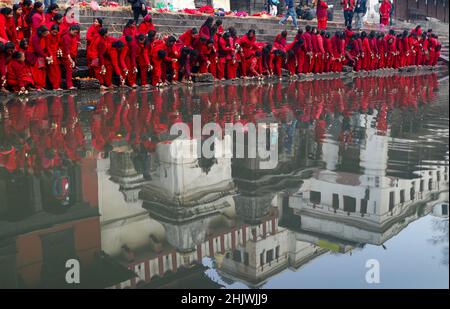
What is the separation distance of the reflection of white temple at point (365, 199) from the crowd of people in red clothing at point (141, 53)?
770 centimetres

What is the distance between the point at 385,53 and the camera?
899 inches

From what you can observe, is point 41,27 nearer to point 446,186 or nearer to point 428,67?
point 446,186

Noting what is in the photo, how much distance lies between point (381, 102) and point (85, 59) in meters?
6.94

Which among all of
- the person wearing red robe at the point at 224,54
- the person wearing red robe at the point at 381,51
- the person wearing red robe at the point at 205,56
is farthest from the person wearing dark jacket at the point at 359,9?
the person wearing red robe at the point at 205,56

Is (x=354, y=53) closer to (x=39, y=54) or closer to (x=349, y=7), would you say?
(x=349, y=7)

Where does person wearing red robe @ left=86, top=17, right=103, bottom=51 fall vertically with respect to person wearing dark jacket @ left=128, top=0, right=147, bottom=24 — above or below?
below

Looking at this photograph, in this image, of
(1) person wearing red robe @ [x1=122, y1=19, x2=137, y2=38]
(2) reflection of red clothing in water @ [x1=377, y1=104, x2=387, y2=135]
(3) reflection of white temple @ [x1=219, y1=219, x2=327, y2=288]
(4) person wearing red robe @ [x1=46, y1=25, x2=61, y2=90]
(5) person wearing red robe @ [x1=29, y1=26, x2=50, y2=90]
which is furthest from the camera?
(1) person wearing red robe @ [x1=122, y1=19, x2=137, y2=38]

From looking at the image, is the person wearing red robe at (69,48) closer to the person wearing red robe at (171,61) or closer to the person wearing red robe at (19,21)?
the person wearing red robe at (19,21)

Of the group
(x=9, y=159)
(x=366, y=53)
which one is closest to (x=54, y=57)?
(x=9, y=159)

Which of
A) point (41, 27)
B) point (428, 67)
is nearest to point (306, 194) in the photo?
point (41, 27)

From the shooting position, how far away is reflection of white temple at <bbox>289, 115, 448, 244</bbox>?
396 cm

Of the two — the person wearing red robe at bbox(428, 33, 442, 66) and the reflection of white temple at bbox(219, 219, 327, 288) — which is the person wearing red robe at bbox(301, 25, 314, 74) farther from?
the reflection of white temple at bbox(219, 219, 327, 288)

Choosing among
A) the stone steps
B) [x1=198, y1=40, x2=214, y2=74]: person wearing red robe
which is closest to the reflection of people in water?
[x1=198, y1=40, x2=214, y2=74]: person wearing red robe

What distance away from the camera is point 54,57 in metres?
11.9
